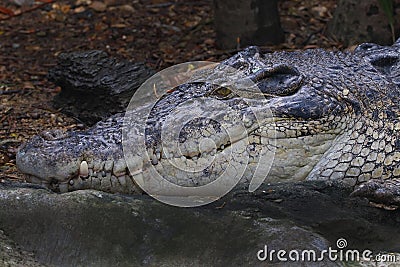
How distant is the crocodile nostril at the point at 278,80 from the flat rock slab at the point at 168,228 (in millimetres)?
489

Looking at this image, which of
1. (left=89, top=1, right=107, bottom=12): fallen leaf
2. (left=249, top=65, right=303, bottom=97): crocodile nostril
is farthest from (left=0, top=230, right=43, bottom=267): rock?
(left=89, top=1, right=107, bottom=12): fallen leaf

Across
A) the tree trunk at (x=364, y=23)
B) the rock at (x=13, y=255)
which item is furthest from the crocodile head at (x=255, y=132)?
the tree trunk at (x=364, y=23)

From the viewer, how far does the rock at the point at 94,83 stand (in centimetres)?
421

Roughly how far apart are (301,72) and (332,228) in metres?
0.77

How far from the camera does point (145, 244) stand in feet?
7.53

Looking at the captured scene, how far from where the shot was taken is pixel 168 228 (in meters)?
2.37

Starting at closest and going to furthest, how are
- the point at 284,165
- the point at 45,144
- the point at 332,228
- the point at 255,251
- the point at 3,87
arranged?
the point at 255,251
the point at 332,228
the point at 45,144
the point at 284,165
the point at 3,87

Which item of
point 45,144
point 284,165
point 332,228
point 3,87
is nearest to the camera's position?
point 332,228

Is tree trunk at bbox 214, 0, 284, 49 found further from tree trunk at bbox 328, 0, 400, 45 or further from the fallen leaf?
the fallen leaf

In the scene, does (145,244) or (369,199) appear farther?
(369,199)

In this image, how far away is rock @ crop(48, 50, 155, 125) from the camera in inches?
166

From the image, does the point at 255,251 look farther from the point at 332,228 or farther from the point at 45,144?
the point at 45,144

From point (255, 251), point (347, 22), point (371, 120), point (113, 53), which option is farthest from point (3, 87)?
point (255, 251)

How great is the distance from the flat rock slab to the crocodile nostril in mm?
489
